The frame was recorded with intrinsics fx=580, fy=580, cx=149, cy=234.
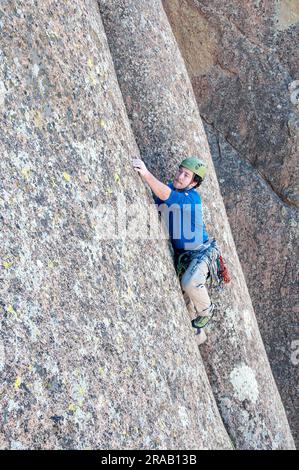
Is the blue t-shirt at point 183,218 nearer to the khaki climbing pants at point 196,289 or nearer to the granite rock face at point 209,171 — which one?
the khaki climbing pants at point 196,289

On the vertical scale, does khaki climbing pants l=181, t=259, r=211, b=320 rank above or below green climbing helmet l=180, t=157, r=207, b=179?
below

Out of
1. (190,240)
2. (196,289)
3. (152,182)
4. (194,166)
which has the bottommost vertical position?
(196,289)

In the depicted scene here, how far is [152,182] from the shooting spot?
8.65 m

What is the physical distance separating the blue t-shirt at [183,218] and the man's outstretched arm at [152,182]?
0.16 meters

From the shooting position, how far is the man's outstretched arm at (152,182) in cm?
854

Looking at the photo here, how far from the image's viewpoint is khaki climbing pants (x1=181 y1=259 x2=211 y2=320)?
8.84 m

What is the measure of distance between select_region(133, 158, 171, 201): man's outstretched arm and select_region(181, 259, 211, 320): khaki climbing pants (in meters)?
1.14

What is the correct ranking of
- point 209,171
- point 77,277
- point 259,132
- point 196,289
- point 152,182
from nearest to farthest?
point 77,277 < point 152,182 < point 196,289 < point 209,171 < point 259,132

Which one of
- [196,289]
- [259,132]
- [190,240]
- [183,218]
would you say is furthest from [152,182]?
[259,132]

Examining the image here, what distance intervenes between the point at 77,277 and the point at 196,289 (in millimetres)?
2562

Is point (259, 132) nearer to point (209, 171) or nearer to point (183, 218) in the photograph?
point (209, 171)

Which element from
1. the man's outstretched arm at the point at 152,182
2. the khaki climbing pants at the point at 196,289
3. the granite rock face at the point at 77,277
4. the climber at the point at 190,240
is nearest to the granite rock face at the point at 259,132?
the climber at the point at 190,240

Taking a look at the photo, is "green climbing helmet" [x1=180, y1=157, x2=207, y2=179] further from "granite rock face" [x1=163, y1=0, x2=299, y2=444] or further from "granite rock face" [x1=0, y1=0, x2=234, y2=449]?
"granite rock face" [x1=163, y1=0, x2=299, y2=444]

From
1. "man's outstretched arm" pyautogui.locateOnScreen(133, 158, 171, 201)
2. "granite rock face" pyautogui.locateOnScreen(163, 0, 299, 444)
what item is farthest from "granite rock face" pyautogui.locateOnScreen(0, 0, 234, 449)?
"granite rock face" pyautogui.locateOnScreen(163, 0, 299, 444)
